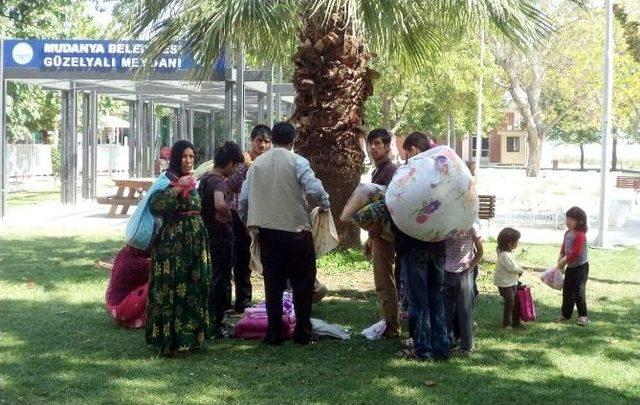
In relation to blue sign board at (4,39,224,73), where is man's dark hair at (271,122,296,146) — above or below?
below

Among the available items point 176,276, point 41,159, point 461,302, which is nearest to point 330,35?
point 461,302

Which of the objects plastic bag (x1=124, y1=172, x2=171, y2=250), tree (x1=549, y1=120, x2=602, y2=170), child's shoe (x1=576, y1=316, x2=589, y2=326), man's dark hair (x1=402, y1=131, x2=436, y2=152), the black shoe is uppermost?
tree (x1=549, y1=120, x2=602, y2=170)

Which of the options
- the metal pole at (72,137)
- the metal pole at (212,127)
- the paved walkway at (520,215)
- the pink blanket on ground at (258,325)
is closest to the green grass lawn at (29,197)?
the paved walkway at (520,215)

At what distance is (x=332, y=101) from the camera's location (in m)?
11.8

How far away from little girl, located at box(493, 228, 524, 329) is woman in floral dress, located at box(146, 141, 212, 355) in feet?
9.07

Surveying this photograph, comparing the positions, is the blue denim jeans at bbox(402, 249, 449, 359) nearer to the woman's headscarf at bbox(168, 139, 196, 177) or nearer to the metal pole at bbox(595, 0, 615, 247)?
the woman's headscarf at bbox(168, 139, 196, 177)

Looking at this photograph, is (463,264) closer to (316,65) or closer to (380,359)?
(380,359)

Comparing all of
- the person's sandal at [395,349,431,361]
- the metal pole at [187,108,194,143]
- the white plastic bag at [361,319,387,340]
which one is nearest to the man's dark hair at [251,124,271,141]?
the white plastic bag at [361,319,387,340]

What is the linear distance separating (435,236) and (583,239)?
2.68 meters

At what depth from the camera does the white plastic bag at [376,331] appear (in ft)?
24.9

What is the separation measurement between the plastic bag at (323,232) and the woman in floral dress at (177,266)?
1.08 meters

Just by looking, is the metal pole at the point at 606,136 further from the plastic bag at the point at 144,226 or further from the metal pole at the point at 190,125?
the metal pole at the point at 190,125

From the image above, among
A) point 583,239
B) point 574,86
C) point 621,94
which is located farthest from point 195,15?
point 574,86

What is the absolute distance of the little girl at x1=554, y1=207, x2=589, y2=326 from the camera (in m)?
8.52
